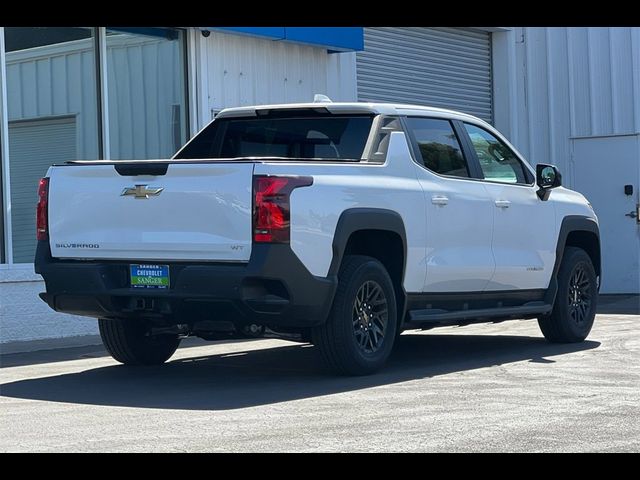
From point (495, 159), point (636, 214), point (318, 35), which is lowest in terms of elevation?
point (636, 214)

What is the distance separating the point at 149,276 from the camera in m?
8.80

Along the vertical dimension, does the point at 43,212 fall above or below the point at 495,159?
below

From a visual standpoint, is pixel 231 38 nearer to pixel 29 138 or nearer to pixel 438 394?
pixel 29 138

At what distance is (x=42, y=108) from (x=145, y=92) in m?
1.54

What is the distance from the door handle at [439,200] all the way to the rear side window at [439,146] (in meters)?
0.25

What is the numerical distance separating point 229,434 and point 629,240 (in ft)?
46.1

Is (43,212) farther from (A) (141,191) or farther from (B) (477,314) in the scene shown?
(B) (477,314)

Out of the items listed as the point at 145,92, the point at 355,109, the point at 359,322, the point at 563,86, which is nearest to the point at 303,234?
the point at 359,322

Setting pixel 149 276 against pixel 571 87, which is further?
pixel 571 87

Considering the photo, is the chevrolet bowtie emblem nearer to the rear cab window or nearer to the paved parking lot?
the paved parking lot

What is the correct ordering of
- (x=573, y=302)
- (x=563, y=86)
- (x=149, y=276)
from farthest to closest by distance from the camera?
(x=563, y=86), (x=573, y=302), (x=149, y=276)

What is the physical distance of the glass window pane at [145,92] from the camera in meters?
14.6

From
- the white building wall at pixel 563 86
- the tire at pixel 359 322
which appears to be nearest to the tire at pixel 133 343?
the tire at pixel 359 322

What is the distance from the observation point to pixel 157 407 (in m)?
7.89
